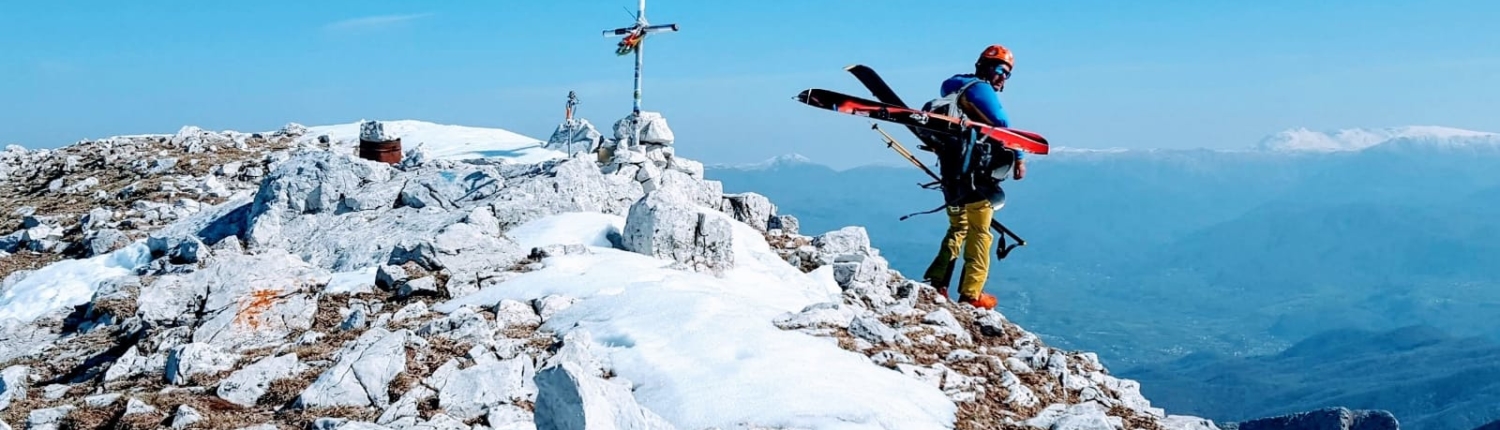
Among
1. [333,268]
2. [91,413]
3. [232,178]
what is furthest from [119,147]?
[91,413]

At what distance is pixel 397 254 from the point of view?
51.3 feet

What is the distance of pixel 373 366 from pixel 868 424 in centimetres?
484

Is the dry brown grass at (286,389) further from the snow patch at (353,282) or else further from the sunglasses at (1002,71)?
the sunglasses at (1002,71)

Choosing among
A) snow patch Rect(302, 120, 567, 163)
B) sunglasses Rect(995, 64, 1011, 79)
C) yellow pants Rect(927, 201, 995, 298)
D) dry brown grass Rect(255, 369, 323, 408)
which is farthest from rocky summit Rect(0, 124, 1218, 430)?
snow patch Rect(302, 120, 567, 163)

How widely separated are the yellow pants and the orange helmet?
202 cm

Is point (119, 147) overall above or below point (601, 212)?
below

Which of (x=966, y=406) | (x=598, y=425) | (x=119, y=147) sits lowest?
(x=119, y=147)

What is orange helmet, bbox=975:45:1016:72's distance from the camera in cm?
1636

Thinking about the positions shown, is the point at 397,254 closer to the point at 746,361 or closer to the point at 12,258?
the point at 746,361

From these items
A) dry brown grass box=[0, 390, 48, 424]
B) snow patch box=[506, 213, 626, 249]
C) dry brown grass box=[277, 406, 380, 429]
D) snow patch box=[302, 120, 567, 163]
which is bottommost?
snow patch box=[302, 120, 567, 163]

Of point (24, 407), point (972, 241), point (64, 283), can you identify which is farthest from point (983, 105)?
point (64, 283)

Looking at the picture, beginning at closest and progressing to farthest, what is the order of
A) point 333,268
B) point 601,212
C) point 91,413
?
point 91,413 < point 333,268 < point 601,212

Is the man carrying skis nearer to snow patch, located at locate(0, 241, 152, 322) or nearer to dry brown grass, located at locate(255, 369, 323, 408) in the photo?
dry brown grass, located at locate(255, 369, 323, 408)

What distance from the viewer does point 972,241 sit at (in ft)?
55.7
